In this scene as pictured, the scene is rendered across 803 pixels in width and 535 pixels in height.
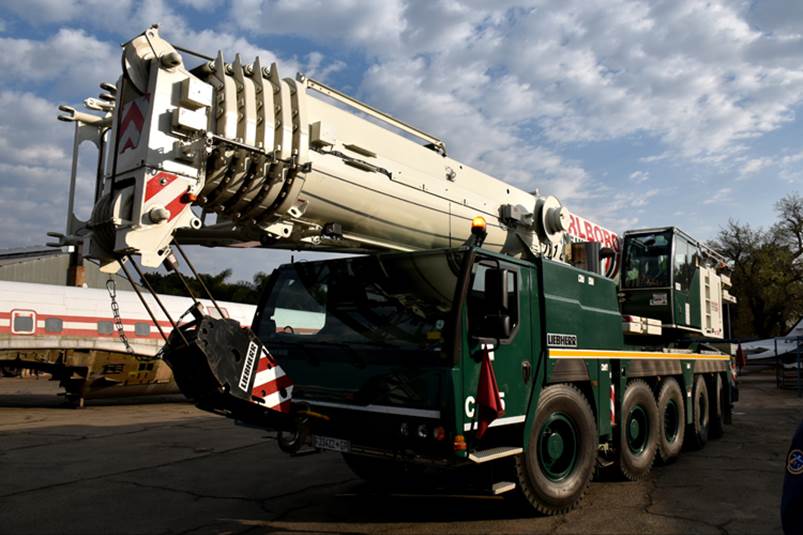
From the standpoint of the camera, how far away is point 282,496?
6.17 m

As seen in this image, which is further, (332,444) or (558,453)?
(558,453)

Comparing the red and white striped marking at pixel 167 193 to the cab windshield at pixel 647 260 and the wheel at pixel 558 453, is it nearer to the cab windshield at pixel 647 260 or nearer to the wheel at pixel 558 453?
the wheel at pixel 558 453

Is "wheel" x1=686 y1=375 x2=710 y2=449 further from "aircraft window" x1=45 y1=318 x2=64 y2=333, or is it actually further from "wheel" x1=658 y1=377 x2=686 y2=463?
"aircraft window" x1=45 y1=318 x2=64 y2=333

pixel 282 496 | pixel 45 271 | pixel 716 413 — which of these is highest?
pixel 45 271

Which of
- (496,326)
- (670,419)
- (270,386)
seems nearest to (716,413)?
(670,419)

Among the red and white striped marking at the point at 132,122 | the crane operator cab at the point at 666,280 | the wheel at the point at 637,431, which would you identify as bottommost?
the wheel at the point at 637,431

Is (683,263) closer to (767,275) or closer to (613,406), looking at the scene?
(613,406)

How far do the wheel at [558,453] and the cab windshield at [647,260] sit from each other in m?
4.08

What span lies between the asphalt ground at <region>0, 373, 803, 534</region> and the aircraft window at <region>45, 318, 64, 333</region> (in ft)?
15.5

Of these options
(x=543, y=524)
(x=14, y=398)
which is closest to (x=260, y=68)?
(x=543, y=524)

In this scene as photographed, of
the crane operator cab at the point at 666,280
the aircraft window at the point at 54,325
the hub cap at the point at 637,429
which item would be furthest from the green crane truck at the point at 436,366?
the aircraft window at the point at 54,325

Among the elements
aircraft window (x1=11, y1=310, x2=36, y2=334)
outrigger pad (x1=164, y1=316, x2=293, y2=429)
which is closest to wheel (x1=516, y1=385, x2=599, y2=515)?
outrigger pad (x1=164, y1=316, x2=293, y2=429)

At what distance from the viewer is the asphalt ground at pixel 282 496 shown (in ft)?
17.0

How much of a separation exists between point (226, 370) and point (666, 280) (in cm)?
708
